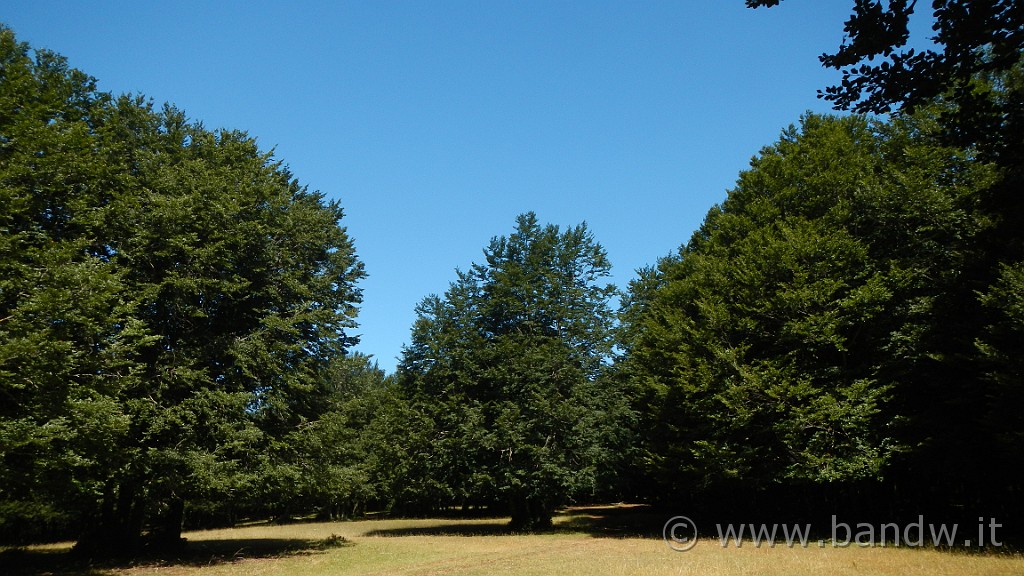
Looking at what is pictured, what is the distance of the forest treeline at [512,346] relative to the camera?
15969 mm

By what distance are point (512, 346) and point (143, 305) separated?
59.4ft

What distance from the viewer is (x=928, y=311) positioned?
21.9 metres

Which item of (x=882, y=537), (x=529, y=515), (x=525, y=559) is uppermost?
(x=882, y=537)

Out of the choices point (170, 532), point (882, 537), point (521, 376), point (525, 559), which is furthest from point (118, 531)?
point (882, 537)

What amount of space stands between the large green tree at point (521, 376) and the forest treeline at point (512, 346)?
23cm

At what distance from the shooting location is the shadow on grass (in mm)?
19611

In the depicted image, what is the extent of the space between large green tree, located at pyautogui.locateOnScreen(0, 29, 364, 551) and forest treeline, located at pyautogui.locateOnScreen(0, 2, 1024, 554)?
119 mm

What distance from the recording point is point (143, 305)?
2108 cm

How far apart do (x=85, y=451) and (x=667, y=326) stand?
25.4 metres

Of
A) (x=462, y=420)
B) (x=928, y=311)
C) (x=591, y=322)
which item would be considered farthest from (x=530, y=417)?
(x=928, y=311)

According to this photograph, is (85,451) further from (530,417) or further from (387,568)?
(530,417)

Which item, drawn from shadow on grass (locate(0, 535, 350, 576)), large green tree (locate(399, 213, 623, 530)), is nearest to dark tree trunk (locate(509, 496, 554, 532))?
large green tree (locate(399, 213, 623, 530))

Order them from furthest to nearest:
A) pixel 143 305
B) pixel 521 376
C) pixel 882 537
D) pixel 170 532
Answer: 1. pixel 521 376
2. pixel 170 532
3. pixel 143 305
4. pixel 882 537

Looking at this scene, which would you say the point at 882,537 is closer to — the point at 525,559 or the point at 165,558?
the point at 525,559
